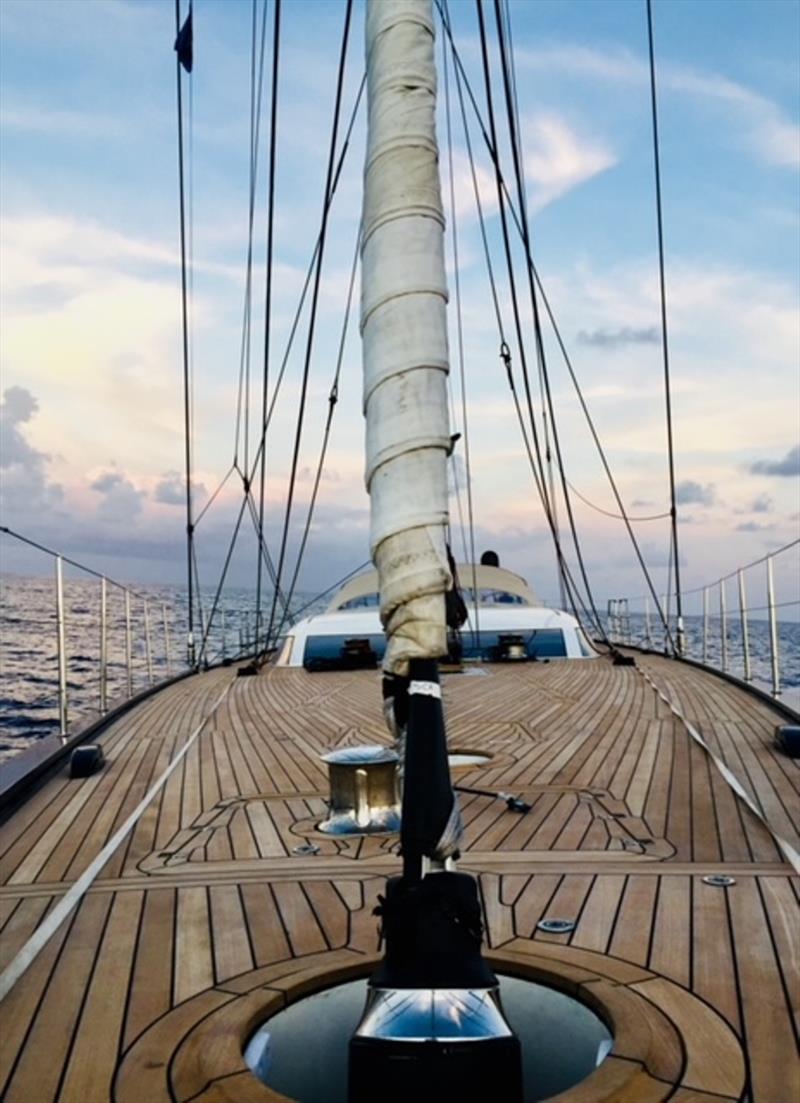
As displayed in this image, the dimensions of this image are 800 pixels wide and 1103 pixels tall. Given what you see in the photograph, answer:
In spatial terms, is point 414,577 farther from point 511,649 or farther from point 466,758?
point 511,649

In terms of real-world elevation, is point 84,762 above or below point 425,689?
below

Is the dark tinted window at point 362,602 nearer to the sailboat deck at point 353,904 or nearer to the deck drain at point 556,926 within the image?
the sailboat deck at point 353,904

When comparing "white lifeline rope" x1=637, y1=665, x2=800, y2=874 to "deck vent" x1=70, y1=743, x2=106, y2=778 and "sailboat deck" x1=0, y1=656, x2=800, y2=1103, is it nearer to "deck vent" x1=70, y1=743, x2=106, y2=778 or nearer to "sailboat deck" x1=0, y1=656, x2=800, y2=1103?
"sailboat deck" x1=0, y1=656, x2=800, y2=1103

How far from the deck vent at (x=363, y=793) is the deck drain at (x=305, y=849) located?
13 centimetres

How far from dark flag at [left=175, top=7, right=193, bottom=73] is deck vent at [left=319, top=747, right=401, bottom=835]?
5.86 metres

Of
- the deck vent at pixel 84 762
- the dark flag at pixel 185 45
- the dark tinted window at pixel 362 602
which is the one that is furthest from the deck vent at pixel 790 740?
the dark tinted window at pixel 362 602

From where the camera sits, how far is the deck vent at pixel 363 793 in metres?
3.40

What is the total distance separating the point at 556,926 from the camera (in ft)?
7.94

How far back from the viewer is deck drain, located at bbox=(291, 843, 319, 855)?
3178mm

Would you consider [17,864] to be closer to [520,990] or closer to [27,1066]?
[27,1066]

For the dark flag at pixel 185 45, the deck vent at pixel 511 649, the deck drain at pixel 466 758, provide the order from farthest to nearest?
the deck vent at pixel 511 649, the dark flag at pixel 185 45, the deck drain at pixel 466 758

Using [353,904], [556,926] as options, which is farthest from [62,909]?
[556,926]

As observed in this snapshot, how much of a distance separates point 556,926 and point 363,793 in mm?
1144

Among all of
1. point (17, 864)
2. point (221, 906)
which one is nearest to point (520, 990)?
point (221, 906)
